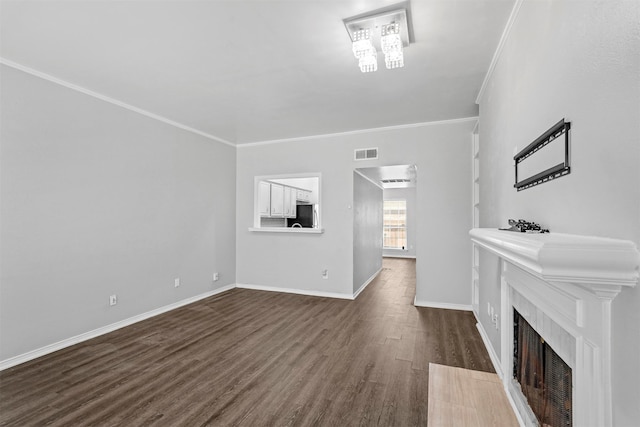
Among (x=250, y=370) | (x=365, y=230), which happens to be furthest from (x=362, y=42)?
(x=365, y=230)

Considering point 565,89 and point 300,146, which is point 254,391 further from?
point 300,146

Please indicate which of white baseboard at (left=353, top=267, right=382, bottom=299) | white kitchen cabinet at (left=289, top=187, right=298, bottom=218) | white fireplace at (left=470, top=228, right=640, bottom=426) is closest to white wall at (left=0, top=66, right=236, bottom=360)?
white kitchen cabinet at (left=289, top=187, right=298, bottom=218)

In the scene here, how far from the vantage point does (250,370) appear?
2.68 meters

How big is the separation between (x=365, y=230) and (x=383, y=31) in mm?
3983

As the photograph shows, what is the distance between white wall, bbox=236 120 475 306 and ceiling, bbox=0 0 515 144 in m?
0.59

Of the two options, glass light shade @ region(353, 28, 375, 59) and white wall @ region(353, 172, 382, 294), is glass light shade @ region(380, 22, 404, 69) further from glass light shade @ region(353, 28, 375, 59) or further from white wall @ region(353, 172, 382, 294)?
white wall @ region(353, 172, 382, 294)

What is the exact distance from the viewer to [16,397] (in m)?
2.26

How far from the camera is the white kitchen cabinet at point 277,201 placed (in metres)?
6.16

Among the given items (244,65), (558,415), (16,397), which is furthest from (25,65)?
(558,415)

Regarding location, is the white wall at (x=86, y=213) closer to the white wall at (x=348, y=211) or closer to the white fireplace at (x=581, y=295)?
the white wall at (x=348, y=211)

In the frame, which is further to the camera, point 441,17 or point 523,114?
point 441,17

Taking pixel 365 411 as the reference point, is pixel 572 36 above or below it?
above

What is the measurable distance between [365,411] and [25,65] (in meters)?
4.17

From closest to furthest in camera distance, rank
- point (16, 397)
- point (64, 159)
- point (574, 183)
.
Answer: point (574, 183), point (16, 397), point (64, 159)
